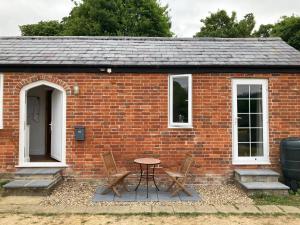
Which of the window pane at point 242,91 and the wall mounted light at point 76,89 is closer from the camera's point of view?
the wall mounted light at point 76,89

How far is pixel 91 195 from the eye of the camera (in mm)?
7371

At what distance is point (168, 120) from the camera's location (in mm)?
8664

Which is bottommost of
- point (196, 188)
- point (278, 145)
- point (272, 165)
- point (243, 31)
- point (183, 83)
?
point (196, 188)

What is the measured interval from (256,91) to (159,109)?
9.28 feet

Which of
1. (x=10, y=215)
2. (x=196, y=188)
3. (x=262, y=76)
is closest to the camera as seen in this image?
(x=10, y=215)

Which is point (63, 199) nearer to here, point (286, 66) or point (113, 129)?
point (113, 129)

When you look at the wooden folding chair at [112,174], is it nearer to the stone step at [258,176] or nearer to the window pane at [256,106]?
the stone step at [258,176]

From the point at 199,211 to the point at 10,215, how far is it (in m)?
3.69

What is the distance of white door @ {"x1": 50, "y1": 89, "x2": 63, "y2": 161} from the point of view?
8.89 m

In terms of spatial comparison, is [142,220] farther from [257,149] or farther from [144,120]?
[257,149]

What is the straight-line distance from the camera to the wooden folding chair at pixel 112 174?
7.21 meters

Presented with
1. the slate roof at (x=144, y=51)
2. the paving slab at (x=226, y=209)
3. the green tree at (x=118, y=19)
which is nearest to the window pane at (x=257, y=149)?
the slate roof at (x=144, y=51)

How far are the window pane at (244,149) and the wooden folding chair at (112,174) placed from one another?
340 cm

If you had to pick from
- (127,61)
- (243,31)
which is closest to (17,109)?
(127,61)
